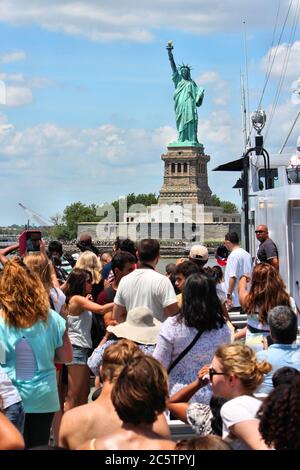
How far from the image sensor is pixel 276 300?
→ 689cm

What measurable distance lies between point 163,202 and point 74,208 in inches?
2151

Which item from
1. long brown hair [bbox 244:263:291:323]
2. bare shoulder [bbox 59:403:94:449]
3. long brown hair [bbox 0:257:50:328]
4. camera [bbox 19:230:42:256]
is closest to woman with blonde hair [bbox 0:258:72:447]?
long brown hair [bbox 0:257:50:328]

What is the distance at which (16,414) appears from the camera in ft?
17.1

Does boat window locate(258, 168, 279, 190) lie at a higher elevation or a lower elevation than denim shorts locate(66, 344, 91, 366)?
higher

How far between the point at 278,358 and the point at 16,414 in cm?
169

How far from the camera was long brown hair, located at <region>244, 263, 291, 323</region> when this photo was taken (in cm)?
688

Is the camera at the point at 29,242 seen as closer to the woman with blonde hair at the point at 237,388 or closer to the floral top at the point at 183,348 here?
the floral top at the point at 183,348

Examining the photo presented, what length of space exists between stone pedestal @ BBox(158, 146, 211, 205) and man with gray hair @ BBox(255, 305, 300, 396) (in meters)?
95.3

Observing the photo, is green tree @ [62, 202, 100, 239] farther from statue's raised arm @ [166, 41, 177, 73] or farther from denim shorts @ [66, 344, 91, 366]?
denim shorts @ [66, 344, 91, 366]

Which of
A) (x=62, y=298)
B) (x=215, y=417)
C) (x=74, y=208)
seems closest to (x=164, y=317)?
(x=62, y=298)

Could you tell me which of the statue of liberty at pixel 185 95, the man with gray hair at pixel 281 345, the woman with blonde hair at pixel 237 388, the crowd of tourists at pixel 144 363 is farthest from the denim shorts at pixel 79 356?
the statue of liberty at pixel 185 95

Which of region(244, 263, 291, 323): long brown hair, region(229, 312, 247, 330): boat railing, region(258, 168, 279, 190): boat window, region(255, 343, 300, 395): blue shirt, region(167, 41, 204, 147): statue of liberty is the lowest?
region(229, 312, 247, 330): boat railing

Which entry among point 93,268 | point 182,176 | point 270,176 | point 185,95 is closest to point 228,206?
point 182,176
